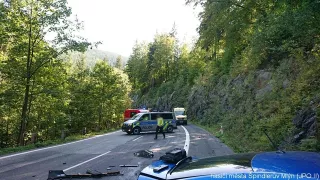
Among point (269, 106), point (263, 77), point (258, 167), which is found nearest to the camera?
point (258, 167)

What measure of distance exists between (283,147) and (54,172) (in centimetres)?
790

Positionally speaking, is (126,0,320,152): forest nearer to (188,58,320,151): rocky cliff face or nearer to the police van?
(188,58,320,151): rocky cliff face

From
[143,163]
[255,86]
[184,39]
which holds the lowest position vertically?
[143,163]

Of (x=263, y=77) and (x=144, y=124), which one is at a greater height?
(x=263, y=77)

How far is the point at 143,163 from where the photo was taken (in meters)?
9.05

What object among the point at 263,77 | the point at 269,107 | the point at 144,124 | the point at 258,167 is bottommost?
the point at 144,124

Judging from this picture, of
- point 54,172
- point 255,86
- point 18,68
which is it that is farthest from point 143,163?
point 255,86

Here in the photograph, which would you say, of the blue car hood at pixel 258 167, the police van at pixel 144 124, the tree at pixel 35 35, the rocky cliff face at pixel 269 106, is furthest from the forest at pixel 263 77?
the tree at pixel 35 35

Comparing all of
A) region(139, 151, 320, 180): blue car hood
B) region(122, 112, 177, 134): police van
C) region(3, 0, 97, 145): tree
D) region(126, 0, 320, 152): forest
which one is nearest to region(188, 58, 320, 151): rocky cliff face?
region(126, 0, 320, 152): forest

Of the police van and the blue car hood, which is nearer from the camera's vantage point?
the blue car hood

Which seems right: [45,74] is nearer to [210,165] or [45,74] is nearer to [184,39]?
[210,165]

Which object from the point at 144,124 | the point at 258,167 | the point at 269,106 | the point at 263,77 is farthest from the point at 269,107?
the point at 258,167

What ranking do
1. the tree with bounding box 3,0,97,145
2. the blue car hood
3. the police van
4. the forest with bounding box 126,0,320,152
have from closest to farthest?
the blue car hood → the forest with bounding box 126,0,320,152 → the tree with bounding box 3,0,97,145 → the police van

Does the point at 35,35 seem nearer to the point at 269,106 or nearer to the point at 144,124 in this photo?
the point at 144,124
